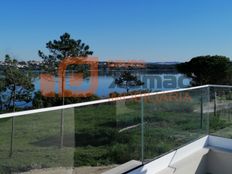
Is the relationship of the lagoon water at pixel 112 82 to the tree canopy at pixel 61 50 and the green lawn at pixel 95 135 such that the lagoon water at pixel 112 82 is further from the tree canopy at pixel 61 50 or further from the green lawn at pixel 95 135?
the green lawn at pixel 95 135

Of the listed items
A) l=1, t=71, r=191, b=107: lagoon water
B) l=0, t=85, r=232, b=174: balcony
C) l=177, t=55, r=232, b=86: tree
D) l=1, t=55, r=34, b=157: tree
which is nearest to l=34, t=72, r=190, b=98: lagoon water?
l=1, t=71, r=191, b=107: lagoon water

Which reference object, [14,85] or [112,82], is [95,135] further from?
[112,82]

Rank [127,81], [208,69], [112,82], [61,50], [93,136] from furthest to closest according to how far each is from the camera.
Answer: [208,69]
[127,81]
[112,82]
[61,50]
[93,136]

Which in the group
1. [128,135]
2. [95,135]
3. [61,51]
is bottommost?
[128,135]

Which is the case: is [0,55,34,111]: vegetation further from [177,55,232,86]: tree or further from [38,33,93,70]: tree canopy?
[177,55,232,86]: tree

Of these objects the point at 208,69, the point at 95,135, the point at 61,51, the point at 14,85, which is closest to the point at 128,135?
the point at 95,135

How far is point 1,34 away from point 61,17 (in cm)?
300

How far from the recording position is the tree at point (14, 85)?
8.23 meters

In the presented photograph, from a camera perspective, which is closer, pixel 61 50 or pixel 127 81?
pixel 61 50

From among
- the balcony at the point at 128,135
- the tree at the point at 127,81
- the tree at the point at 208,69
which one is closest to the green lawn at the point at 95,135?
the balcony at the point at 128,135

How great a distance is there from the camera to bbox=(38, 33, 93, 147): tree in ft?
31.1

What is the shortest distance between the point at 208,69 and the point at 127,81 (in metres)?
4.61

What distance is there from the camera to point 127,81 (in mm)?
11094

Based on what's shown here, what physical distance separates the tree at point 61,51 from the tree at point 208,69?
521 cm
